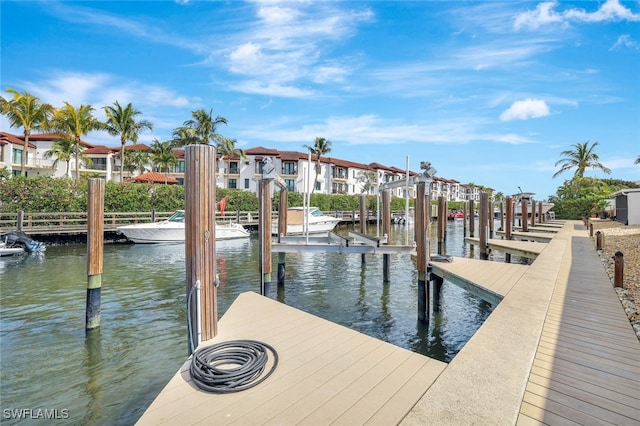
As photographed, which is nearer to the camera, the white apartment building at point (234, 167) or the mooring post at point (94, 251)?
the mooring post at point (94, 251)

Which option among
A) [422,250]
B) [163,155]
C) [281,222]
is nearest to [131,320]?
[281,222]

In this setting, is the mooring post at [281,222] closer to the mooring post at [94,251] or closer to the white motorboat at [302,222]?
the mooring post at [94,251]

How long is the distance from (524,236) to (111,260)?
854 inches

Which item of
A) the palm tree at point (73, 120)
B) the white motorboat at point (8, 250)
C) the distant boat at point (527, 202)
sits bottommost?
the white motorboat at point (8, 250)

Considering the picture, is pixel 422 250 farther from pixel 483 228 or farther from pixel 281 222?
pixel 483 228

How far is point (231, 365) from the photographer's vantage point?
3.62m

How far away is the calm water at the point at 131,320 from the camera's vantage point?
5082 mm

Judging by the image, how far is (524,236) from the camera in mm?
18984

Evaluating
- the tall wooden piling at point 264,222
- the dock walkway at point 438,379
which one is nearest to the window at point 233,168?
the tall wooden piling at point 264,222

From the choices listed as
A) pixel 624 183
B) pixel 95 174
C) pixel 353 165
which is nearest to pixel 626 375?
pixel 95 174

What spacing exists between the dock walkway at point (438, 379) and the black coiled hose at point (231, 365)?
0.33 feet

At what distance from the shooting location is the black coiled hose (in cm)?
318

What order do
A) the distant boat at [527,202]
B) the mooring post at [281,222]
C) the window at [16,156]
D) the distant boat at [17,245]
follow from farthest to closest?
1. the window at [16,156]
2. the distant boat at [527,202]
3. the distant boat at [17,245]
4. the mooring post at [281,222]

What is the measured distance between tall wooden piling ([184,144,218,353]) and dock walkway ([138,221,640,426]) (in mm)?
373
